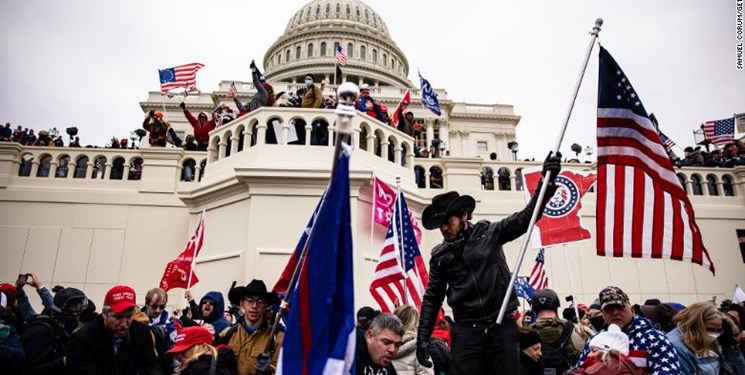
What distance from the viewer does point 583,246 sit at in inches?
556

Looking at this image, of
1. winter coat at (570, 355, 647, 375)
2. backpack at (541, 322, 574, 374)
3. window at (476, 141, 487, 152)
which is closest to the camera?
winter coat at (570, 355, 647, 375)

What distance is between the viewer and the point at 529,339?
4.87m

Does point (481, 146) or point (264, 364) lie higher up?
point (481, 146)

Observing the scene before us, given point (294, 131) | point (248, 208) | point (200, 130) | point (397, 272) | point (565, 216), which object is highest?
point (200, 130)

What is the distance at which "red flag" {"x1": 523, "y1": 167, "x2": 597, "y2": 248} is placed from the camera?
10.5m

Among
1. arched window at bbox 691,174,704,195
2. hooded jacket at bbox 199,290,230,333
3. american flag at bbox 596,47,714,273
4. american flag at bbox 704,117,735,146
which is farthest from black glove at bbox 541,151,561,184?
american flag at bbox 704,117,735,146

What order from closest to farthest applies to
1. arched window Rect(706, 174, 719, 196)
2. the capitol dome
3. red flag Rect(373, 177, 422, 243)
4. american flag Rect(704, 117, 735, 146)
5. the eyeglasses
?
the eyeglasses < red flag Rect(373, 177, 422, 243) < arched window Rect(706, 174, 719, 196) < american flag Rect(704, 117, 735, 146) < the capitol dome

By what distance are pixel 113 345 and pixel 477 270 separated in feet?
10.5

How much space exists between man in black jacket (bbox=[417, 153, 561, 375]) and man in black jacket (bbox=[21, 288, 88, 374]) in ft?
11.2

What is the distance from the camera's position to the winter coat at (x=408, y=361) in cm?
457

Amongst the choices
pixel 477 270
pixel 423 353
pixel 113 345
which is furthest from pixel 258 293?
pixel 477 270

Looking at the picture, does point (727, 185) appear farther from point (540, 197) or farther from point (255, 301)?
point (255, 301)

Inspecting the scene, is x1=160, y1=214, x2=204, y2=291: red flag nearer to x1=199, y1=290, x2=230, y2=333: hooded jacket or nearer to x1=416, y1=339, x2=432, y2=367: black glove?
x1=199, y1=290, x2=230, y2=333: hooded jacket

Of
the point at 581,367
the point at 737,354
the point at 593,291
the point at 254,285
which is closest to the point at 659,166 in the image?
the point at 737,354
